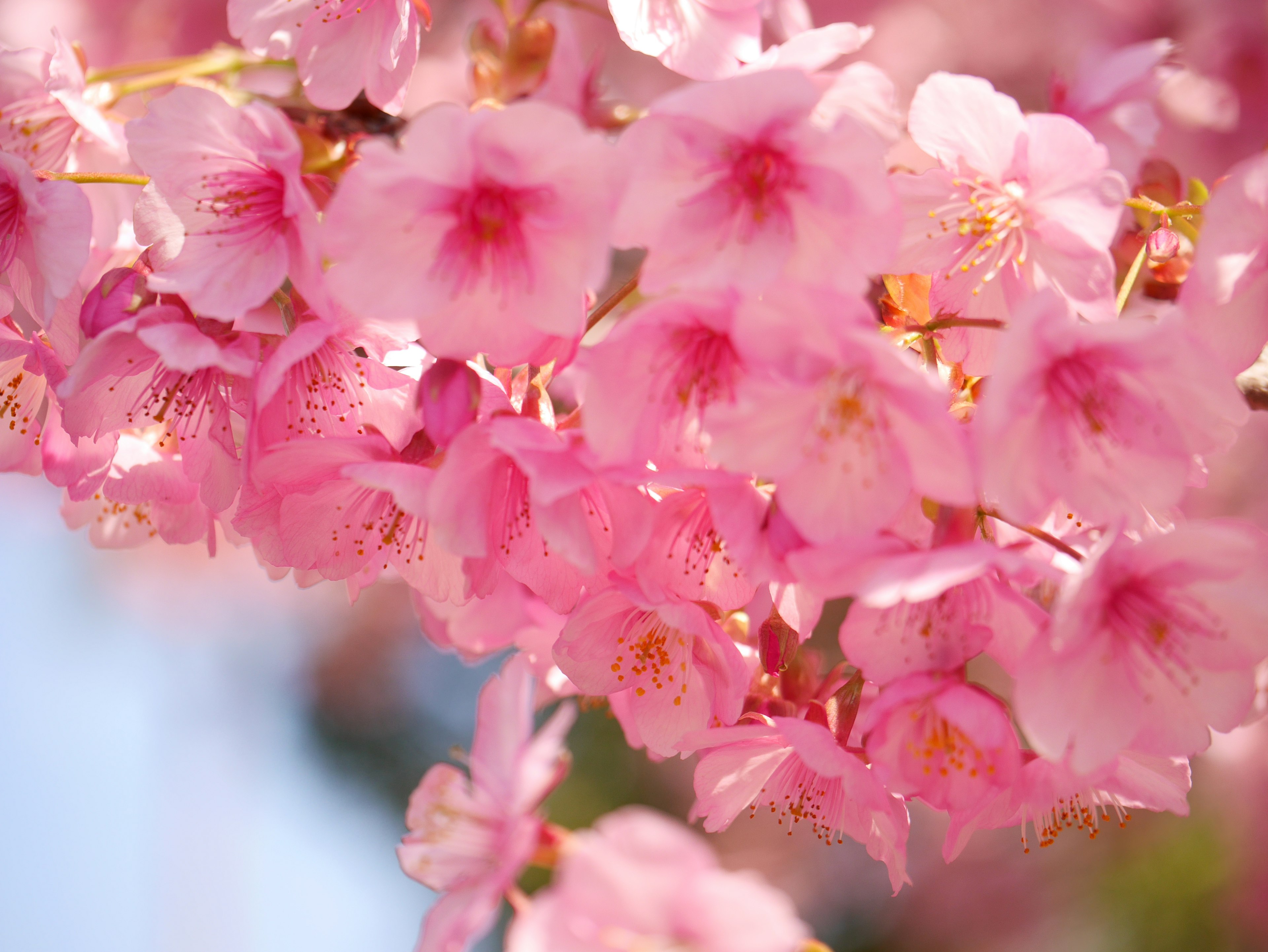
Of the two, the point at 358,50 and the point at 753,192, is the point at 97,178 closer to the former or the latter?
the point at 358,50

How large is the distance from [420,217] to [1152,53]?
3.68 ft

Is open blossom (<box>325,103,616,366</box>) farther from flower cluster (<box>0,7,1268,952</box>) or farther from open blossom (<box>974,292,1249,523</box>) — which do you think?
open blossom (<box>974,292,1249,523</box>)

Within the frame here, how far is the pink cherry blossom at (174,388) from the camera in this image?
88 cm

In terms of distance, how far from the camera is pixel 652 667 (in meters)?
1.02

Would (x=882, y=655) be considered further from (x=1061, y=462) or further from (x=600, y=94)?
(x=600, y=94)

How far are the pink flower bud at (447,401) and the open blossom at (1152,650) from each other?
496 mm

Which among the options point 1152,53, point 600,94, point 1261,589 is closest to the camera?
point 1261,589

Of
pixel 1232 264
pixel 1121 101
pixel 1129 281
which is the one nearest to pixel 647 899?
pixel 1232 264

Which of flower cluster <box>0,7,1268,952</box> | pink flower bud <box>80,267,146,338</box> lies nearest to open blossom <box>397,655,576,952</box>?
flower cluster <box>0,7,1268,952</box>

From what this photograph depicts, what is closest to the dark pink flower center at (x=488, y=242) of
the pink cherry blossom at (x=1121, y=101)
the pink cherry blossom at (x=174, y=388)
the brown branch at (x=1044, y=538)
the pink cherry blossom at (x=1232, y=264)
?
the pink cherry blossom at (x=174, y=388)

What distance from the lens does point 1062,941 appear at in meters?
3.75

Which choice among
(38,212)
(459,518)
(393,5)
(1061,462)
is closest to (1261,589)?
(1061,462)

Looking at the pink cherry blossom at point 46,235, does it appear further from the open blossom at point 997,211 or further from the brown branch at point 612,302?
the open blossom at point 997,211

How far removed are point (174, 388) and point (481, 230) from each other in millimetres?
402
